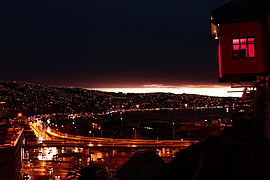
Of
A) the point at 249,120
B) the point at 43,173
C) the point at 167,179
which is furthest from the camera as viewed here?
the point at 43,173

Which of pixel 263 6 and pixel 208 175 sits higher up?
pixel 263 6

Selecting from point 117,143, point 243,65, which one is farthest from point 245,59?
point 117,143

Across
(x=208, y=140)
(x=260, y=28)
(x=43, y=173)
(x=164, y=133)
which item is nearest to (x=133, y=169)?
(x=208, y=140)

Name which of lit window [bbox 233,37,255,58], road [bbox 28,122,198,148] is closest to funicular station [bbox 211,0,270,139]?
lit window [bbox 233,37,255,58]

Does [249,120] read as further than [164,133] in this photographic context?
No

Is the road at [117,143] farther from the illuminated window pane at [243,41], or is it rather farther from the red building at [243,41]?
the illuminated window pane at [243,41]

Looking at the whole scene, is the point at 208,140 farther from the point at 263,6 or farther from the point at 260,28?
the point at 263,6

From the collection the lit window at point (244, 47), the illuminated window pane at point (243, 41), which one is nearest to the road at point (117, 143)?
the lit window at point (244, 47)

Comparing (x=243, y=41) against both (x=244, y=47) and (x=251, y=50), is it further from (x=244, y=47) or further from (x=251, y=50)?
(x=251, y=50)

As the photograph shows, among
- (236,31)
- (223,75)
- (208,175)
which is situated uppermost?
(236,31)
